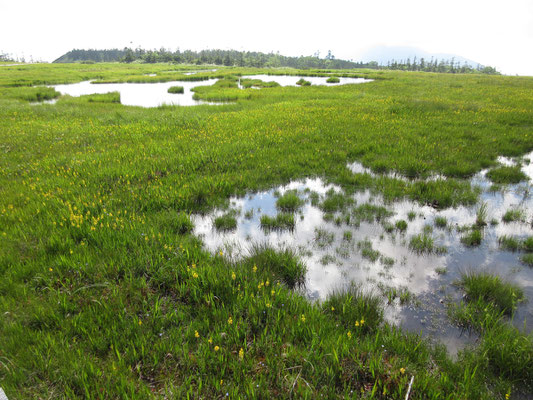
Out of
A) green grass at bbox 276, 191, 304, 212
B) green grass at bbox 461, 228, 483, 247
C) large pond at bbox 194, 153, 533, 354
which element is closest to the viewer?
large pond at bbox 194, 153, 533, 354

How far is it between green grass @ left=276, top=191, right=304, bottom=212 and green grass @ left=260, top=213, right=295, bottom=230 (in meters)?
0.54

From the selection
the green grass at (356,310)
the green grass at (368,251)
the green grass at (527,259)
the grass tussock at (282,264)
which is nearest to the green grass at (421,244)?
the green grass at (368,251)

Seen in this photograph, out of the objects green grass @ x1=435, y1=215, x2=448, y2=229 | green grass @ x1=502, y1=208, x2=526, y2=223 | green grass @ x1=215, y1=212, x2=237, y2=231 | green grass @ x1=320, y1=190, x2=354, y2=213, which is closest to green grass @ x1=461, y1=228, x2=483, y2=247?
green grass @ x1=435, y1=215, x2=448, y2=229

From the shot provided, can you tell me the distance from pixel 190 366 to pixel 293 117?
47.2 ft

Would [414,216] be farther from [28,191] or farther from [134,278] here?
[28,191]

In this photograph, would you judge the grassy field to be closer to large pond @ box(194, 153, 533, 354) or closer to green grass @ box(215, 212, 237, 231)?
green grass @ box(215, 212, 237, 231)

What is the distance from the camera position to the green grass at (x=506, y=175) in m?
7.86

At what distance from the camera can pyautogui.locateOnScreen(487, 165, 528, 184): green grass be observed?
786cm

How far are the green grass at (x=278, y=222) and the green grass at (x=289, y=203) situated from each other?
54 centimetres

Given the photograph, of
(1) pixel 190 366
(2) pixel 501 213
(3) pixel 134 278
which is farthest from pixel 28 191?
(2) pixel 501 213

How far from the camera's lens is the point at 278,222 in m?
6.04

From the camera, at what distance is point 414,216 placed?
611 centimetres

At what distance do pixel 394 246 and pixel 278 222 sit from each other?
7.63ft

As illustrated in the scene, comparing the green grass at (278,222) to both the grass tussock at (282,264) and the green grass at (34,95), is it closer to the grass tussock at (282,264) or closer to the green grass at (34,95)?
the grass tussock at (282,264)
